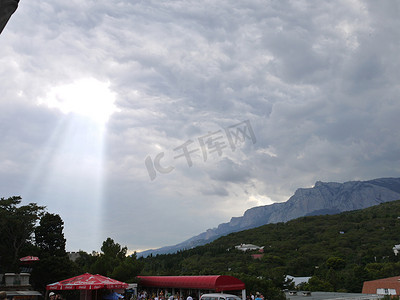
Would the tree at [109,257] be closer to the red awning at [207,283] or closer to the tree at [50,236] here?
the tree at [50,236]

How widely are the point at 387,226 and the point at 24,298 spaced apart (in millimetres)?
119922

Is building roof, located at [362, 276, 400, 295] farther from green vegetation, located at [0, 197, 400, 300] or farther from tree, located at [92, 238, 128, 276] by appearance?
tree, located at [92, 238, 128, 276]

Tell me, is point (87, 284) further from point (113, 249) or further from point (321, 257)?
point (321, 257)

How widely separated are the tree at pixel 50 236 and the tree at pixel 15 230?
3386 mm

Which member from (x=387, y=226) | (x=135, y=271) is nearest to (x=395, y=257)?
(x=387, y=226)

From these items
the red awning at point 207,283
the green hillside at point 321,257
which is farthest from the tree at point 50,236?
the green hillside at point 321,257

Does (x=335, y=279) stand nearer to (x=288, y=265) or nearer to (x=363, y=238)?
(x=288, y=265)

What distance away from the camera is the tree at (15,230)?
113ft

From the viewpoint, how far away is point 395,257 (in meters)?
81.4

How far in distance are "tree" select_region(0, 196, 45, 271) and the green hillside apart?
48.8 feet

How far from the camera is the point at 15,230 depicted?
117 ft

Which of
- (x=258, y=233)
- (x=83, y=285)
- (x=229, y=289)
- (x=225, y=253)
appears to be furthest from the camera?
(x=258, y=233)

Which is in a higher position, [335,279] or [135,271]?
[135,271]

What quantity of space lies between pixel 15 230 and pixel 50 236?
5.40m
